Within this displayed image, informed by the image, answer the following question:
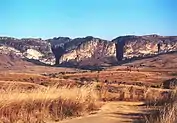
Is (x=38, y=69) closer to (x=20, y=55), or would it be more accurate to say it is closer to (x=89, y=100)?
(x=20, y=55)

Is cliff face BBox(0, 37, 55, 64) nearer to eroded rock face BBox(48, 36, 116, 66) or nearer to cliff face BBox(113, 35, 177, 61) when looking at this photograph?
eroded rock face BBox(48, 36, 116, 66)

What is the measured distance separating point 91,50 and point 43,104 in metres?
144

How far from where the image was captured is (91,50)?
158m

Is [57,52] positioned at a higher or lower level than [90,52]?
higher

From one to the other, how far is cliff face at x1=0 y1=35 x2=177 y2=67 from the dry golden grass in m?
130

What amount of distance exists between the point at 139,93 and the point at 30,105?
36.3 ft

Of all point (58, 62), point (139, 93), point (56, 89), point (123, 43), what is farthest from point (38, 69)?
point (56, 89)

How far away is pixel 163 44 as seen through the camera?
16012 cm

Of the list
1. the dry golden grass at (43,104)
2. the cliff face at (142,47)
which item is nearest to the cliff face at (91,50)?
the cliff face at (142,47)

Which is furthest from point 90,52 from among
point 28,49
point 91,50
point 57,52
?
point 28,49

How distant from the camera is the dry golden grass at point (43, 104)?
479 inches

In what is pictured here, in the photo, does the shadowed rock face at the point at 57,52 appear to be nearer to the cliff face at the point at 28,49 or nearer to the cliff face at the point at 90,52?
the cliff face at the point at 28,49

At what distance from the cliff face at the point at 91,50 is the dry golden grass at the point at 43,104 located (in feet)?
425

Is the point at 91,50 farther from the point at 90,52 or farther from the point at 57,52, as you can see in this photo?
the point at 57,52
